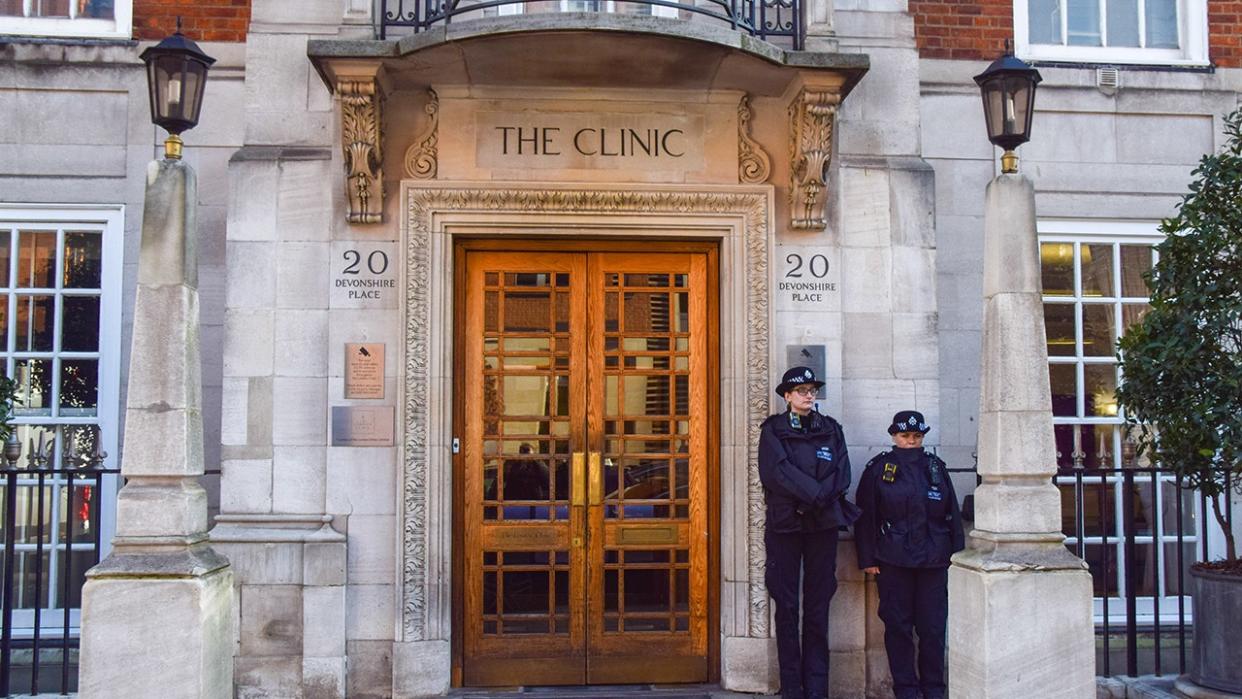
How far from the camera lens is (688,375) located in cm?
733

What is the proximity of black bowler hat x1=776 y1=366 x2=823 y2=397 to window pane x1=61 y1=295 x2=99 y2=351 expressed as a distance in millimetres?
4824

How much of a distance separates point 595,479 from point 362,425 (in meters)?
1.55

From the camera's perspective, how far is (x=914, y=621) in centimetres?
668

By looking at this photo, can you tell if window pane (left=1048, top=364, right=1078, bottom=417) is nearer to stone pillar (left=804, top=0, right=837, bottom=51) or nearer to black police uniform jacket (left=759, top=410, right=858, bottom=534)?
black police uniform jacket (left=759, top=410, right=858, bottom=534)

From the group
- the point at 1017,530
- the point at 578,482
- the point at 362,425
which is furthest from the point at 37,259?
the point at 1017,530

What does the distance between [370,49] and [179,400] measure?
2366 mm

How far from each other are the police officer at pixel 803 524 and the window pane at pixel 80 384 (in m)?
4.70

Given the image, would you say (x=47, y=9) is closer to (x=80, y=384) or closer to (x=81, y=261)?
(x=81, y=261)

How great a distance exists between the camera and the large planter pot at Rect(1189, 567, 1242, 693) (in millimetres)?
6129

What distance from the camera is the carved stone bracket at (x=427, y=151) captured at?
7059mm

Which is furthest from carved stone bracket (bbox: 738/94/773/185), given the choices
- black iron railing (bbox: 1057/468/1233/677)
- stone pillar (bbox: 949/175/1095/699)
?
black iron railing (bbox: 1057/468/1233/677)

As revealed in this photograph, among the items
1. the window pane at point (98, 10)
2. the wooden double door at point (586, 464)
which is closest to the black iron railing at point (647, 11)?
the wooden double door at point (586, 464)

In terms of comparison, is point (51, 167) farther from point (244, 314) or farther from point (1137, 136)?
point (1137, 136)

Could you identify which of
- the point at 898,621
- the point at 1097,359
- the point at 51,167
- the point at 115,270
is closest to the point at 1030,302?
the point at 898,621
